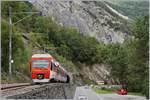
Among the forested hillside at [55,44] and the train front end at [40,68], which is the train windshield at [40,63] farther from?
the forested hillside at [55,44]

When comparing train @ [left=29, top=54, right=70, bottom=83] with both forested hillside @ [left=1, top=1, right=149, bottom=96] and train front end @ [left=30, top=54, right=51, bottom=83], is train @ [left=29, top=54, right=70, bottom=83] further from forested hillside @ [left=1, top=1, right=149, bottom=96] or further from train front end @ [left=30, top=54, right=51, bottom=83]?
forested hillside @ [left=1, top=1, right=149, bottom=96]

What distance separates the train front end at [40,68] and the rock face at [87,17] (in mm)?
4351

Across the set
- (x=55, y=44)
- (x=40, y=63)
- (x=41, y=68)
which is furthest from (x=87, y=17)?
(x=41, y=68)

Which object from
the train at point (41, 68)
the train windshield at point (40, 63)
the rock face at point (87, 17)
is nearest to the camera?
the train at point (41, 68)

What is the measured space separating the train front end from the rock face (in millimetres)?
4351

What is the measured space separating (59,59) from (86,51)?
3602 mm

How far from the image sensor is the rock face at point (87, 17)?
52.9m

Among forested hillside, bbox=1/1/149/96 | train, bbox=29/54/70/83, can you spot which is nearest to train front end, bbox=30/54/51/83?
train, bbox=29/54/70/83

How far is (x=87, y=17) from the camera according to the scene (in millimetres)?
67375

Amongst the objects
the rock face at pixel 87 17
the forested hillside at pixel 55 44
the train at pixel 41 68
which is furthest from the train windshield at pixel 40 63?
the rock face at pixel 87 17

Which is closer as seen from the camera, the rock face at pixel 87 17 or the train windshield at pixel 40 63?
the train windshield at pixel 40 63

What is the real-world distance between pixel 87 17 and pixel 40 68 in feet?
74.1

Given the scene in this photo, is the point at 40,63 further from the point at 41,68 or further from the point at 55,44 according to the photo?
the point at 55,44

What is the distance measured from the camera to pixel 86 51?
5822cm
